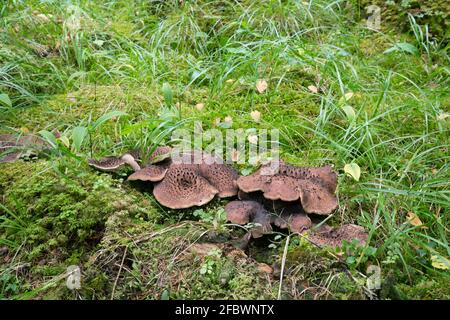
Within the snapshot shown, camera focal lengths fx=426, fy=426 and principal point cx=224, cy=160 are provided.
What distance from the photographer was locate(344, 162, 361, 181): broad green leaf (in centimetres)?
270

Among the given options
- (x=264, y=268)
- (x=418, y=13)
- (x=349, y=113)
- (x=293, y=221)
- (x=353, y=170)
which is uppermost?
(x=418, y=13)

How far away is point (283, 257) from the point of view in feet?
7.36

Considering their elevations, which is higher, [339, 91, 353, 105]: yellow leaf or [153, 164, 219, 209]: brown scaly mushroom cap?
[339, 91, 353, 105]: yellow leaf

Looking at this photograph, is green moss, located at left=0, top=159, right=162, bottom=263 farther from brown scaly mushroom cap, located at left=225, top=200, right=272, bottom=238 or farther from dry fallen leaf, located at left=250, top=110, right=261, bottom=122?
dry fallen leaf, located at left=250, top=110, right=261, bottom=122

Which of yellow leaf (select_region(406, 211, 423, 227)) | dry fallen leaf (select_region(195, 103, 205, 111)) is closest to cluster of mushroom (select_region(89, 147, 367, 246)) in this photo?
yellow leaf (select_region(406, 211, 423, 227))

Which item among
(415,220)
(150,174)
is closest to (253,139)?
(150,174)

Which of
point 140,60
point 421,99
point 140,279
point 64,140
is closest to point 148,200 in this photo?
point 140,279

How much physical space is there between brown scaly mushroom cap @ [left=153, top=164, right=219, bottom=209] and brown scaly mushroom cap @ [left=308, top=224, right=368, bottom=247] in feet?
2.16

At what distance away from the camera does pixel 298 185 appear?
8.21 ft

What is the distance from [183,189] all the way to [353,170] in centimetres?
109

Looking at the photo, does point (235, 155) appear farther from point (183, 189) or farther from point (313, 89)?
point (313, 89)

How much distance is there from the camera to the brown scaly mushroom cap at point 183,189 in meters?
2.59
